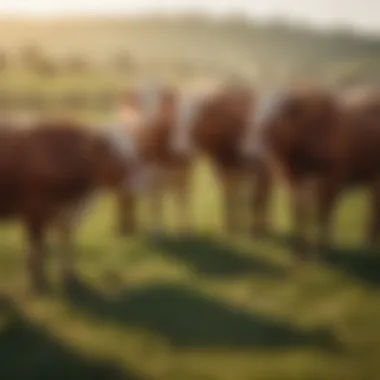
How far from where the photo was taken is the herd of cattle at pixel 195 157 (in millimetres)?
Result: 1372

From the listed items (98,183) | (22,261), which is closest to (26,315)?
(22,261)

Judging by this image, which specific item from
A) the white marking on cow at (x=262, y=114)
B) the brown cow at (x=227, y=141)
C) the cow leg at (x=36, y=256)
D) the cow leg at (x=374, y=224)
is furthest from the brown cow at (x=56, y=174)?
the cow leg at (x=374, y=224)

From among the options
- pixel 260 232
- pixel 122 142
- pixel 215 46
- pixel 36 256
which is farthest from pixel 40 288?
pixel 215 46

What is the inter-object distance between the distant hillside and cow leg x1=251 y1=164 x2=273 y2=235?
7.0 inches

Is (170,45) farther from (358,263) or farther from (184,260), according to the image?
(358,263)

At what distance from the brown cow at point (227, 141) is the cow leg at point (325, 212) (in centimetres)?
10

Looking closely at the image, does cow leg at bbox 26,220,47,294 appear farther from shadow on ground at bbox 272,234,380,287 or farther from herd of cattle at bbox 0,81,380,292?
shadow on ground at bbox 272,234,380,287

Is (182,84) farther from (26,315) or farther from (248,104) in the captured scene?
(26,315)

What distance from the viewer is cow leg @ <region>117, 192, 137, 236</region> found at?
139 cm

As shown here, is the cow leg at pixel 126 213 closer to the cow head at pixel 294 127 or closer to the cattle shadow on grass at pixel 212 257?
the cattle shadow on grass at pixel 212 257

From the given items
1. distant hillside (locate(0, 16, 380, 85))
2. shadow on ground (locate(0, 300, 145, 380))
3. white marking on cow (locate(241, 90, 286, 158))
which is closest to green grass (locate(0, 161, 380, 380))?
shadow on ground (locate(0, 300, 145, 380))

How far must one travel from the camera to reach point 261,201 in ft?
4.67

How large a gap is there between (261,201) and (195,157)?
0.14 m

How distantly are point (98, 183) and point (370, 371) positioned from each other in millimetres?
→ 577
